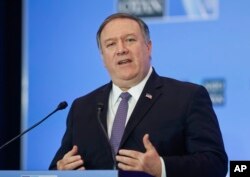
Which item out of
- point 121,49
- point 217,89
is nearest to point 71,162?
point 121,49

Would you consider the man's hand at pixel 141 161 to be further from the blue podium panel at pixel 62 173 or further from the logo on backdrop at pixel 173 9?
the logo on backdrop at pixel 173 9

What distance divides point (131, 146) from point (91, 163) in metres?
0.21

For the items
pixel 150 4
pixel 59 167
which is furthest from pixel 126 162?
pixel 150 4

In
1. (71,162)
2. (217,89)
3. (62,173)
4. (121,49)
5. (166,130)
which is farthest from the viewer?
(217,89)

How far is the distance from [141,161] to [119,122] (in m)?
0.58

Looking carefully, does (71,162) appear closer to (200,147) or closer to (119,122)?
(119,122)

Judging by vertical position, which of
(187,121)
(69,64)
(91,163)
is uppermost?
(69,64)

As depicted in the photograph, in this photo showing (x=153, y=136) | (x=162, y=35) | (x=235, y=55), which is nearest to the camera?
(x=153, y=136)

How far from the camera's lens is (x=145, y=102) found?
2.92 m

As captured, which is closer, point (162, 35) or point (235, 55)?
point (235, 55)

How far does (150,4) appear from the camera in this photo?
402cm

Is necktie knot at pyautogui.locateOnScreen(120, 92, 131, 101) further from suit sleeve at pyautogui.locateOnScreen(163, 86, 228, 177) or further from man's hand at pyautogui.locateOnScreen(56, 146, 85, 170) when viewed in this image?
man's hand at pyautogui.locateOnScreen(56, 146, 85, 170)
